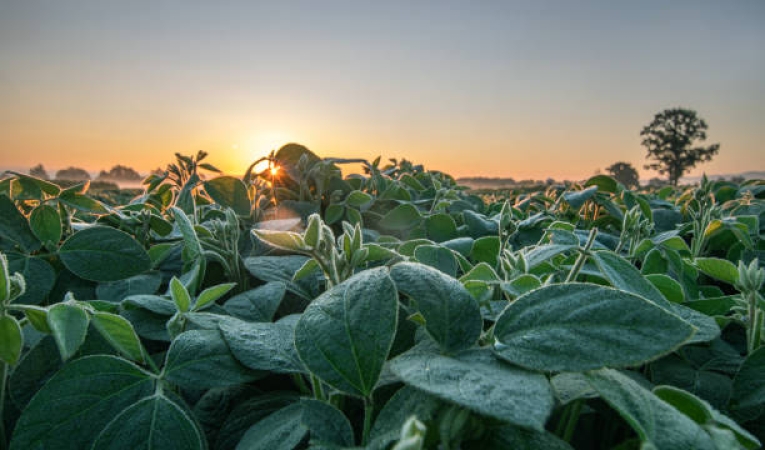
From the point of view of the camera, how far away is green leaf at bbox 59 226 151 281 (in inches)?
36.9

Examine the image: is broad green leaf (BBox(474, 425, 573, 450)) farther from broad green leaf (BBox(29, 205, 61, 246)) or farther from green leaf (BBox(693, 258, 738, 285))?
broad green leaf (BBox(29, 205, 61, 246))

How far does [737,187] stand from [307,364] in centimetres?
252

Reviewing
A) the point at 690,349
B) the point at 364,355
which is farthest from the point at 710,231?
the point at 364,355

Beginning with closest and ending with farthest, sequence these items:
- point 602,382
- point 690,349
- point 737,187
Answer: point 602,382
point 690,349
point 737,187

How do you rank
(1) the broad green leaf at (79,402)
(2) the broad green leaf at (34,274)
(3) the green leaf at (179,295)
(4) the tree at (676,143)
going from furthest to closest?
(4) the tree at (676,143)
(2) the broad green leaf at (34,274)
(3) the green leaf at (179,295)
(1) the broad green leaf at (79,402)

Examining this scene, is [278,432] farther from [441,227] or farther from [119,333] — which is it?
[441,227]

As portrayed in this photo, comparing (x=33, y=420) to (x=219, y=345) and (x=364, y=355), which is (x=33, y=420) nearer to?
(x=219, y=345)

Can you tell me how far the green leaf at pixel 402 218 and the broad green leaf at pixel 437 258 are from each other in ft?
1.81

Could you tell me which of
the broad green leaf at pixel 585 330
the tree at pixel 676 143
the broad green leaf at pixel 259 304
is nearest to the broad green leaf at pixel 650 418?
the broad green leaf at pixel 585 330

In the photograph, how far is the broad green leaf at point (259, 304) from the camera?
778mm

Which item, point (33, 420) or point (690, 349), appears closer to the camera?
point (33, 420)

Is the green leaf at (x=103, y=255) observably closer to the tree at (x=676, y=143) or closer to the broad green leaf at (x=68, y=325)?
the broad green leaf at (x=68, y=325)

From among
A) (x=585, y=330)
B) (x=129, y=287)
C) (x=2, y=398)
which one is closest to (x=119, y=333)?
(x=2, y=398)

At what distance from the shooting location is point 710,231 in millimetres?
1200
